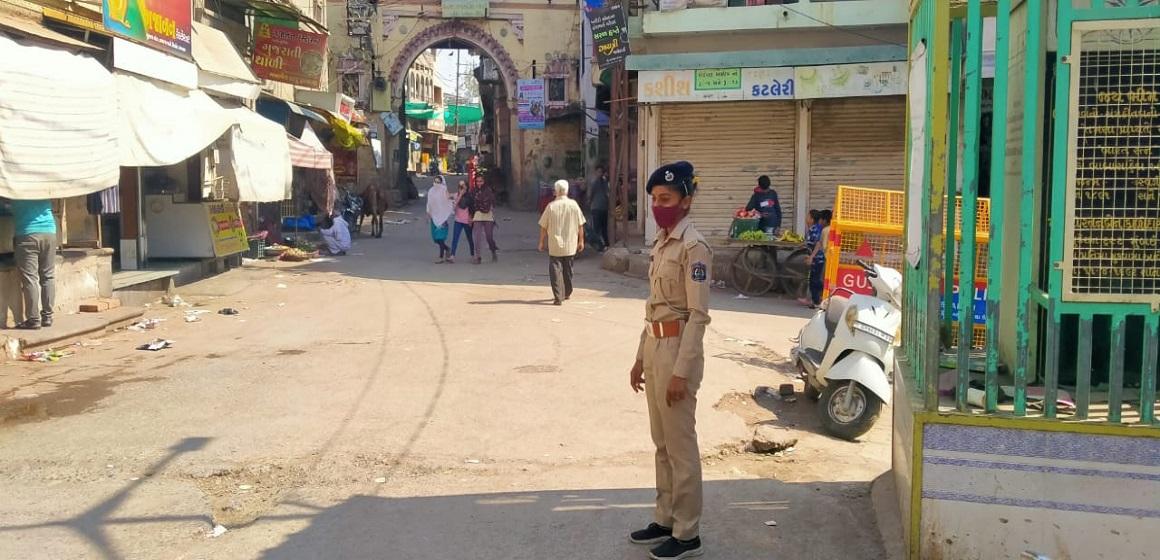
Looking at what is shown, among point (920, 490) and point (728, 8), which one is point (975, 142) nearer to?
point (920, 490)

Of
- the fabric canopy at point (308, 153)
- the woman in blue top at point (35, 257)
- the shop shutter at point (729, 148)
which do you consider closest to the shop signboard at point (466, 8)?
Answer: the fabric canopy at point (308, 153)

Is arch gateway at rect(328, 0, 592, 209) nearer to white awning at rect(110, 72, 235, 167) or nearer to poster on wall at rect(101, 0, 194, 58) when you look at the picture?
poster on wall at rect(101, 0, 194, 58)

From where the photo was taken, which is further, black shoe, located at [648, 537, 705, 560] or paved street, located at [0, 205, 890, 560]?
paved street, located at [0, 205, 890, 560]

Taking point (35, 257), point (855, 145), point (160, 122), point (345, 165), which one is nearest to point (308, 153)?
point (160, 122)

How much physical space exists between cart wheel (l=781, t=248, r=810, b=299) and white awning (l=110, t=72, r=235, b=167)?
8354mm

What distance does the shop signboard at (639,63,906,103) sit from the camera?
15.8 metres

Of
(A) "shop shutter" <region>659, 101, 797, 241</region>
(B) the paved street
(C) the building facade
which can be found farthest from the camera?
(A) "shop shutter" <region>659, 101, 797, 241</region>

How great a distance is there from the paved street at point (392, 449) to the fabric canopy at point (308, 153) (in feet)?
27.2

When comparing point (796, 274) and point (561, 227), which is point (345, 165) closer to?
point (561, 227)

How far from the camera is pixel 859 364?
645cm

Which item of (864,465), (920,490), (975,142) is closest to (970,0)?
(975,142)

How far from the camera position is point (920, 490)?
12.5 feet

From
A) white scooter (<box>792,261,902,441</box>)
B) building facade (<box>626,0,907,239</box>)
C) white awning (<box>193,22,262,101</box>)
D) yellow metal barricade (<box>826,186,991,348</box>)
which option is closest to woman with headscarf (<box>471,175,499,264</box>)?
building facade (<box>626,0,907,239</box>)

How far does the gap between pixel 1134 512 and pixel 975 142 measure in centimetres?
148
